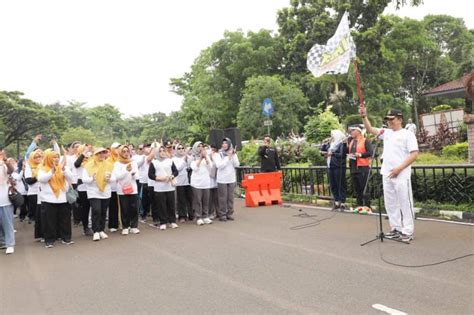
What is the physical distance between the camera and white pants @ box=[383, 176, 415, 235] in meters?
6.41

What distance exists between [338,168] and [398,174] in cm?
358

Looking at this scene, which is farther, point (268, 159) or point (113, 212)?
point (268, 159)

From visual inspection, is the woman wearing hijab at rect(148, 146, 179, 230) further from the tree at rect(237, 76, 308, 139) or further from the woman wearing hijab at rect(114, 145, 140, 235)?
the tree at rect(237, 76, 308, 139)

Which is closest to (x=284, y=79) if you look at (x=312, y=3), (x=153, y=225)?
(x=312, y=3)

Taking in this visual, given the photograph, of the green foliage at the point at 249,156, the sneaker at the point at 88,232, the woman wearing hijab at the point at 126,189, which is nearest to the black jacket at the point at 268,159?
the green foliage at the point at 249,156

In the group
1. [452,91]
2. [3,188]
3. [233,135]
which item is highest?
[452,91]

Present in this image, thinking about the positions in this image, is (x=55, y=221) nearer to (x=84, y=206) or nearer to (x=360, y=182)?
(x=84, y=206)

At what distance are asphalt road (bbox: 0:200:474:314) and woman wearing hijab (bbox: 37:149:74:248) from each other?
0.28 metres

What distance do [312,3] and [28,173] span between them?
25.8 m

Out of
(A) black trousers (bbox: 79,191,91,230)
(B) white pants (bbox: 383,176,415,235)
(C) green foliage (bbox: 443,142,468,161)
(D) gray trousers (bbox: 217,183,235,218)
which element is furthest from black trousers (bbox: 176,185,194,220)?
(C) green foliage (bbox: 443,142,468,161)

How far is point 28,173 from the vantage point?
28.7ft

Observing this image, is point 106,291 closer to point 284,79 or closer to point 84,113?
point 284,79

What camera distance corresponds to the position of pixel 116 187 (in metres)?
9.05

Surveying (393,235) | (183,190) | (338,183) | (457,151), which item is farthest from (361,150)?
(457,151)
